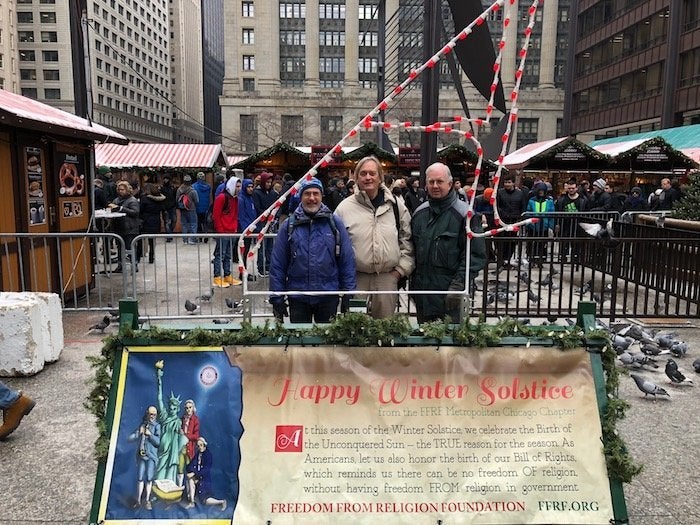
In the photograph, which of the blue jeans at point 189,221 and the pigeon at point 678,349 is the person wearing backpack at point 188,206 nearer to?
the blue jeans at point 189,221

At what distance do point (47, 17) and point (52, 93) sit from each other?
1193cm

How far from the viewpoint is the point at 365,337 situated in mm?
2900

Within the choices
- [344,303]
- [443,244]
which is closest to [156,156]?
[344,303]

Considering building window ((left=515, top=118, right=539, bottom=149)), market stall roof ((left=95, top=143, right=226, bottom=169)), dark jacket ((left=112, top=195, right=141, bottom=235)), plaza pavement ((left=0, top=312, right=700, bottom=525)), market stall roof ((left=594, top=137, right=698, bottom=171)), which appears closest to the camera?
plaza pavement ((left=0, top=312, right=700, bottom=525))

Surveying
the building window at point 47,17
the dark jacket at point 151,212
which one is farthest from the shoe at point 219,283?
the building window at point 47,17

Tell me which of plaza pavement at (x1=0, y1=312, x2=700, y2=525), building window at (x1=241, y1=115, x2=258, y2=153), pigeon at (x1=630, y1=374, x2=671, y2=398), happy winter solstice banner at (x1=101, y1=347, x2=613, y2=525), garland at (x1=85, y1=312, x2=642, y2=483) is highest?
building window at (x1=241, y1=115, x2=258, y2=153)

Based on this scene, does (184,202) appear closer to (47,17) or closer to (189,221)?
(189,221)

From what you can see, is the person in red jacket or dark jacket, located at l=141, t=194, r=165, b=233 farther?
dark jacket, located at l=141, t=194, r=165, b=233

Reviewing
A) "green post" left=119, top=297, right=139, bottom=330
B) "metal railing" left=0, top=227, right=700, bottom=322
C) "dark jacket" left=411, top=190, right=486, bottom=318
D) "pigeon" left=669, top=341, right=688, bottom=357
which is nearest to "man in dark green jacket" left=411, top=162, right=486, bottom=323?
"dark jacket" left=411, top=190, right=486, bottom=318

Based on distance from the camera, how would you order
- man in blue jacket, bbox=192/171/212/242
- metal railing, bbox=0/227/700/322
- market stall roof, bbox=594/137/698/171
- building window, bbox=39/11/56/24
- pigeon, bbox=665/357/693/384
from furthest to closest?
1. building window, bbox=39/11/56/24
2. market stall roof, bbox=594/137/698/171
3. man in blue jacket, bbox=192/171/212/242
4. metal railing, bbox=0/227/700/322
5. pigeon, bbox=665/357/693/384

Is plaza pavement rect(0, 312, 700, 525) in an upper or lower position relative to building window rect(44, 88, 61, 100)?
lower

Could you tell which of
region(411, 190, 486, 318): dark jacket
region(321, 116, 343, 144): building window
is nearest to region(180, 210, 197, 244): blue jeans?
region(411, 190, 486, 318): dark jacket

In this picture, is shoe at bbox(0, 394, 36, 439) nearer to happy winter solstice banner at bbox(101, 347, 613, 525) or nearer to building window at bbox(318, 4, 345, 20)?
happy winter solstice banner at bbox(101, 347, 613, 525)

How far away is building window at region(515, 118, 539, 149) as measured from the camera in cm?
7875
